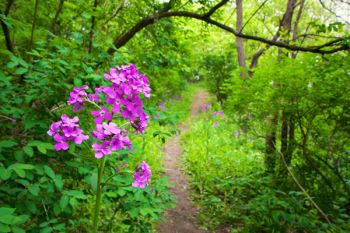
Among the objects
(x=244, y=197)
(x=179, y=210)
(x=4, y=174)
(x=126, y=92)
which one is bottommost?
(x=179, y=210)

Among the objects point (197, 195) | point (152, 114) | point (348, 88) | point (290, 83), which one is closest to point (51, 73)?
point (152, 114)

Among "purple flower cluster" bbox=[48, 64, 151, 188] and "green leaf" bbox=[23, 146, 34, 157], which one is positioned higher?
"purple flower cluster" bbox=[48, 64, 151, 188]

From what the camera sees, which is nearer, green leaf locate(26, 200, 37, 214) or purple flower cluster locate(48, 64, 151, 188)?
purple flower cluster locate(48, 64, 151, 188)

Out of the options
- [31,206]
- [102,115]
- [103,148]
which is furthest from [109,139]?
[31,206]

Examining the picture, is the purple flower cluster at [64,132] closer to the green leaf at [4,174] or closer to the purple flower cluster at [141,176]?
Result: the green leaf at [4,174]

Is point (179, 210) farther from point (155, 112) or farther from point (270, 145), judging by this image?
point (155, 112)

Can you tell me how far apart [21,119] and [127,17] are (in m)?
2.51

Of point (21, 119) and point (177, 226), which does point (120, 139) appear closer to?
point (21, 119)

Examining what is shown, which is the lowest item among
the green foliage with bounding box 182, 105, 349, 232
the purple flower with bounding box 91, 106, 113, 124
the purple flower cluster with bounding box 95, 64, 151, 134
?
the green foliage with bounding box 182, 105, 349, 232

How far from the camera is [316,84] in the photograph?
3.23m

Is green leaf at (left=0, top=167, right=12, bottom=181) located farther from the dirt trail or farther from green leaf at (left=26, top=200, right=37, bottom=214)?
the dirt trail

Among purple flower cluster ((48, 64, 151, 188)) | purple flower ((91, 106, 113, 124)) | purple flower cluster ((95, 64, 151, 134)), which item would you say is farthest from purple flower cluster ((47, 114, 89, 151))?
purple flower cluster ((95, 64, 151, 134))

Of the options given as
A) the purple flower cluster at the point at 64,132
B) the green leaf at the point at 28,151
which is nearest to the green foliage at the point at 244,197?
the purple flower cluster at the point at 64,132

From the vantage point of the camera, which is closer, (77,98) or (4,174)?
(4,174)
